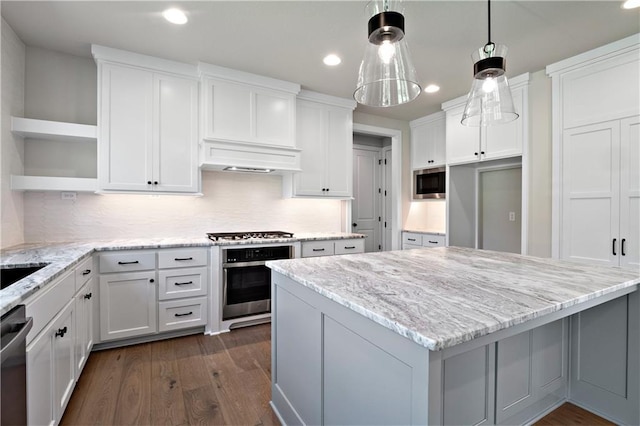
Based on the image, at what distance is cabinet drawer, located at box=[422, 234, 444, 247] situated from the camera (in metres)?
4.30

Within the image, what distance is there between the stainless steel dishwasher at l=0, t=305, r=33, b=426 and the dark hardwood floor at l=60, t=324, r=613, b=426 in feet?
2.40

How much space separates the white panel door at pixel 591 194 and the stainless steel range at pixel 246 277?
2.89m

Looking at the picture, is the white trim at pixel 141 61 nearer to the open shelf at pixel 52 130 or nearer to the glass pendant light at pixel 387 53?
the open shelf at pixel 52 130

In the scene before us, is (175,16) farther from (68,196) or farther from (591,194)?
(591,194)

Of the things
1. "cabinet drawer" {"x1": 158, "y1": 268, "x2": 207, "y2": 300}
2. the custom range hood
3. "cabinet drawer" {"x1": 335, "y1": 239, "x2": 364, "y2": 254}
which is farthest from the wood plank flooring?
the custom range hood

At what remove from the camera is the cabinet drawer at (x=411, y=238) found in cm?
464

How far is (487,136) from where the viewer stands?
12.2 feet

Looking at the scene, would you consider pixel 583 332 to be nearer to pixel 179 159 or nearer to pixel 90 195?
pixel 179 159


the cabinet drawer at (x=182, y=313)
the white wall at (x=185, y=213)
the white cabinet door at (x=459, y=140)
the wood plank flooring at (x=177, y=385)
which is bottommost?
the wood plank flooring at (x=177, y=385)

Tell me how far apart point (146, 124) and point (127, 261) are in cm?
131

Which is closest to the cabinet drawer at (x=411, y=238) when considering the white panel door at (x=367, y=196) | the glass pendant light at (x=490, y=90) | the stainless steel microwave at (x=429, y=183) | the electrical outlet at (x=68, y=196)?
the stainless steel microwave at (x=429, y=183)

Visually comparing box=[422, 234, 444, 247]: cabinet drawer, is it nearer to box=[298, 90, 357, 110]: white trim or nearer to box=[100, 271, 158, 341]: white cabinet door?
box=[298, 90, 357, 110]: white trim

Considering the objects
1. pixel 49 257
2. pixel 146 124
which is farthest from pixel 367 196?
→ pixel 49 257

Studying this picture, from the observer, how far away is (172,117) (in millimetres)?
3098
